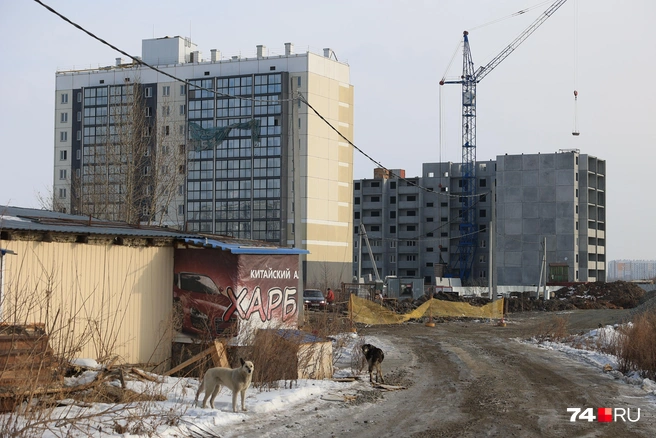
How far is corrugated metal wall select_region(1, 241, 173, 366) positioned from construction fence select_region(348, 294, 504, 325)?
23.7 meters

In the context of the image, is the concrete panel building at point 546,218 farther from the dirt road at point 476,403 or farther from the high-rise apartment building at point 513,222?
the dirt road at point 476,403

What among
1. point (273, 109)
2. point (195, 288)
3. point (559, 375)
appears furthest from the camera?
point (273, 109)

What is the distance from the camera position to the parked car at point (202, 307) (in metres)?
18.5

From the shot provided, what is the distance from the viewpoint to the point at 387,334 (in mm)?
35469

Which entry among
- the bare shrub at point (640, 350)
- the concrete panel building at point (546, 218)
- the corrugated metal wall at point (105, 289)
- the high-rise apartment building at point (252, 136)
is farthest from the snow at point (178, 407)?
the concrete panel building at point (546, 218)

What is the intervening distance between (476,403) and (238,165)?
267 ft

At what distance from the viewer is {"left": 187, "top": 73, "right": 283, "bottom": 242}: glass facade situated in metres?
92.7

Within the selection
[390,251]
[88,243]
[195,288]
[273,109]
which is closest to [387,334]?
[195,288]

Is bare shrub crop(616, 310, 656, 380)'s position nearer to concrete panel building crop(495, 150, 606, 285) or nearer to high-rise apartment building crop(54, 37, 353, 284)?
high-rise apartment building crop(54, 37, 353, 284)

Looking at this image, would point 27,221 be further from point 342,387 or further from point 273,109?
point 273,109

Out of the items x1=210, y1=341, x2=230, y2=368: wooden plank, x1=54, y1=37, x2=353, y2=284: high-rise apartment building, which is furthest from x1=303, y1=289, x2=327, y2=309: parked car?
x1=54, y1=37, x2=353, y2=284: high-rise apartment building

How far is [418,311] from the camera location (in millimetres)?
47781

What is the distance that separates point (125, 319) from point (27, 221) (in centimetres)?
302

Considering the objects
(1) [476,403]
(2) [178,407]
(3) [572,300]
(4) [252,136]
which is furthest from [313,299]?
(4) [252,136]
